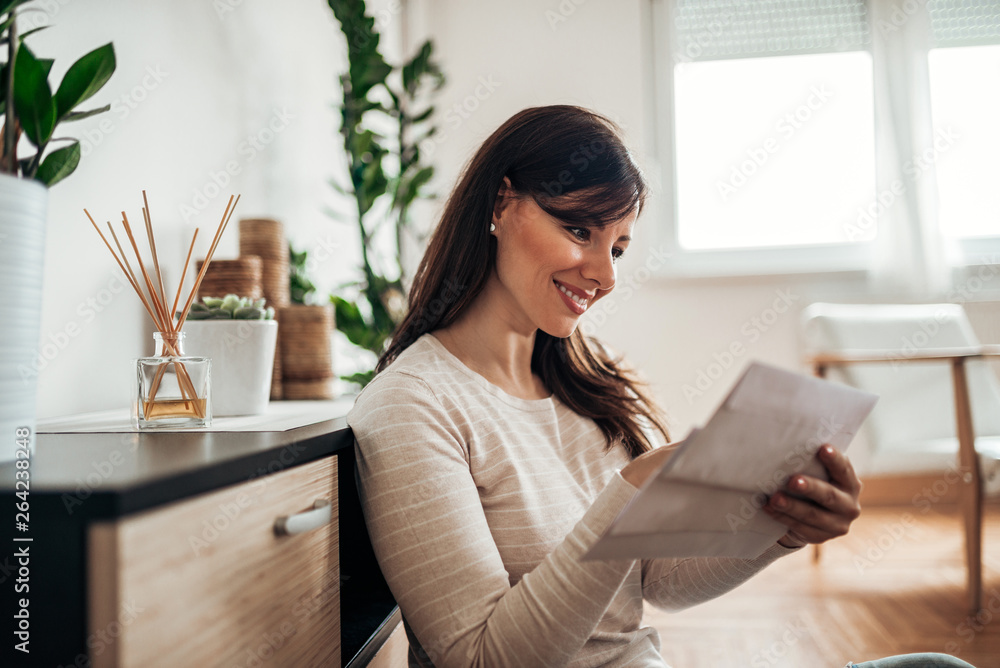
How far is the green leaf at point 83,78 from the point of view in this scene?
689 mm

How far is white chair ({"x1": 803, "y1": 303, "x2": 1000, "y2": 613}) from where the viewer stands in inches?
83.7

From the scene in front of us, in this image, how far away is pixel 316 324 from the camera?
149cm

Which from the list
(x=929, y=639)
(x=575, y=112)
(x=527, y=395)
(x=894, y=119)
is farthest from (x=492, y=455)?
(x=894, y=119)

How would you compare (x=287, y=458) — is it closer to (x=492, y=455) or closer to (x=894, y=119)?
(x=492, y=455)

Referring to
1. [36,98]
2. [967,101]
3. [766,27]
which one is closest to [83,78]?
[36,98]

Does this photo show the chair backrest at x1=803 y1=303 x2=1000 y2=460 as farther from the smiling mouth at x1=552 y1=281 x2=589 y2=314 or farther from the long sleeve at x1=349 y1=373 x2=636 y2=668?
the long sleeve at x1=349 y1=373 x2=636 y2=668

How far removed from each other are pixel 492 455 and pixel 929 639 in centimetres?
174

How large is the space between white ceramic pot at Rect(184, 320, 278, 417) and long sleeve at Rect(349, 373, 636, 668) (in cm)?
28

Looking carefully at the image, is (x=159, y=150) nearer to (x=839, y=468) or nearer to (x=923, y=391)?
(x=839, y=468)

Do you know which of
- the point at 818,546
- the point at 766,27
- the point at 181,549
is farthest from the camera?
the point at 766,27

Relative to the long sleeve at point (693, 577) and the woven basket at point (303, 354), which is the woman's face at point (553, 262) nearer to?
the long sleeve at point (693, 577)

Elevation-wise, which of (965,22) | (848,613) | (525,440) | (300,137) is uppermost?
(965,22)

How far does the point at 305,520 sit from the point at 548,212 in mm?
518

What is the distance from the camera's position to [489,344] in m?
1.03
